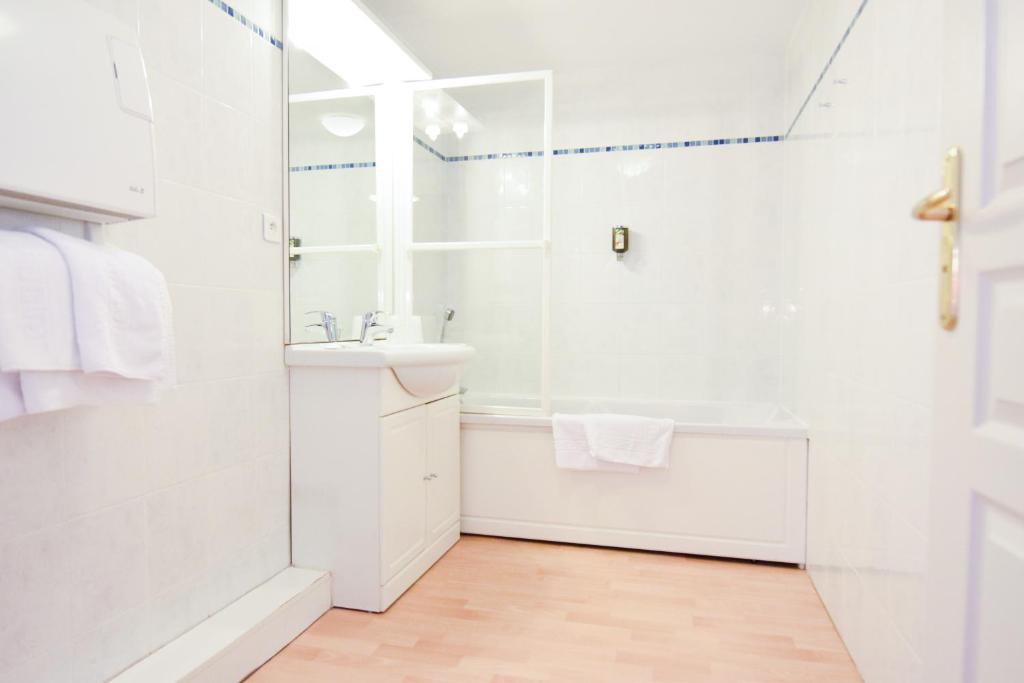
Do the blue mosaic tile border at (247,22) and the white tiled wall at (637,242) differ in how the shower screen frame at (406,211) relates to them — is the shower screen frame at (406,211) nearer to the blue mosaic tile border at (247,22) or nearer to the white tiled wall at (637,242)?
the white tiled wall at (637,242)

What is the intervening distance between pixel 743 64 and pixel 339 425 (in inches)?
110

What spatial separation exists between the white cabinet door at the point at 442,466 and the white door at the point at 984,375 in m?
1.84

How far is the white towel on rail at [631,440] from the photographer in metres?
2.54

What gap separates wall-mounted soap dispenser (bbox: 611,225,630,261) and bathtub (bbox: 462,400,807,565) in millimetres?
1182

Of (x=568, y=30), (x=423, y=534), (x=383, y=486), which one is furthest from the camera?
(x=568, y=30)

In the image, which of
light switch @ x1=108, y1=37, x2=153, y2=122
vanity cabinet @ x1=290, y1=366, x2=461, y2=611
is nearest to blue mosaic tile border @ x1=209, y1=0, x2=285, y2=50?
light switch @ x1=108, y1=37, x2=153, y2=122

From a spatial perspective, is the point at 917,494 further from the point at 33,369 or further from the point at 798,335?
the point at 33,369

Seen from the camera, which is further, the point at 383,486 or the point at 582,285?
the point at 582,285

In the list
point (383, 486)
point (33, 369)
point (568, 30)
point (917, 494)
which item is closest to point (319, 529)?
point (383, 486)

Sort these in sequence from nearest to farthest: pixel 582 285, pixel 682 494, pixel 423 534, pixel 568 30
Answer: pixel 423 534 < pixel 682 494 < pixel 568 30 < pixel 582 285

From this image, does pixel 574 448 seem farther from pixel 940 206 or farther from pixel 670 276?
pixel 940 206

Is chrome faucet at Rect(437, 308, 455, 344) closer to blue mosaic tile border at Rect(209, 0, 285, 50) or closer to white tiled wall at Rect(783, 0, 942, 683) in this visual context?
blue mosaic tile border at Rect(209, 0, 285, 50)

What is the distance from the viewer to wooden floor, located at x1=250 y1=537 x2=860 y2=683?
1712mm

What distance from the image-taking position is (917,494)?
4.34 feet
